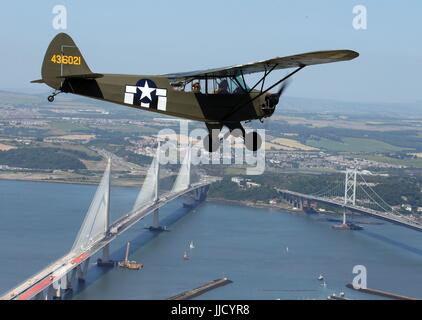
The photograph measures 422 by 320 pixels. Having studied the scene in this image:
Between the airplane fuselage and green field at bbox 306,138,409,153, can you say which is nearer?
the airplane fuselage

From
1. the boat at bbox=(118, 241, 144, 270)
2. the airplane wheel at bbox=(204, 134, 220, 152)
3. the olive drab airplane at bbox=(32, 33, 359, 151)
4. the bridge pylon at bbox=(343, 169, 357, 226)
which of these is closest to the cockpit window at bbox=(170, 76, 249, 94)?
the olive drab airplane at bbox=(32, 33, 359, 151)

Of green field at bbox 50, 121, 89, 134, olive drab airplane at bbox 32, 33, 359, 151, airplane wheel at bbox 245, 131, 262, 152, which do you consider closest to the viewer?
olive drab airplane at bbox 32, 33, 359, 151

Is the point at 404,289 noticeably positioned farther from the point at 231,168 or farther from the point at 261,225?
the point at 231,168

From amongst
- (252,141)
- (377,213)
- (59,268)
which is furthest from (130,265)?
(252,141)

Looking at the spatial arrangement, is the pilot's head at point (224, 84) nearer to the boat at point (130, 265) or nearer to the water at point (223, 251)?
the water at point (223, 251)

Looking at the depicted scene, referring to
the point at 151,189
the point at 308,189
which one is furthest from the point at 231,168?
the point at 151,189

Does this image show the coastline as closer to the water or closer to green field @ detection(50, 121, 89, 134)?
the water

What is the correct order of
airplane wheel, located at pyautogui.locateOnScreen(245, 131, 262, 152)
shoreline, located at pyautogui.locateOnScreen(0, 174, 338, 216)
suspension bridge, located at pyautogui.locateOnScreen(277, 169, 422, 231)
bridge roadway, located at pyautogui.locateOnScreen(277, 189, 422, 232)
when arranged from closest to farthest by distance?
airplane wheel, located at pyautogui.locateOnScreen(245, 131, 262, 152) → bridge roadway, located at pyautogui.locateOnScreen(277, 189, 422, 232) → suspension bridge, located at pyautogui.locateOnScreen(277, 169, 422, 231) → shoreline, located at pyautogui.locateOnScreen(0, 174, 338, 216)
